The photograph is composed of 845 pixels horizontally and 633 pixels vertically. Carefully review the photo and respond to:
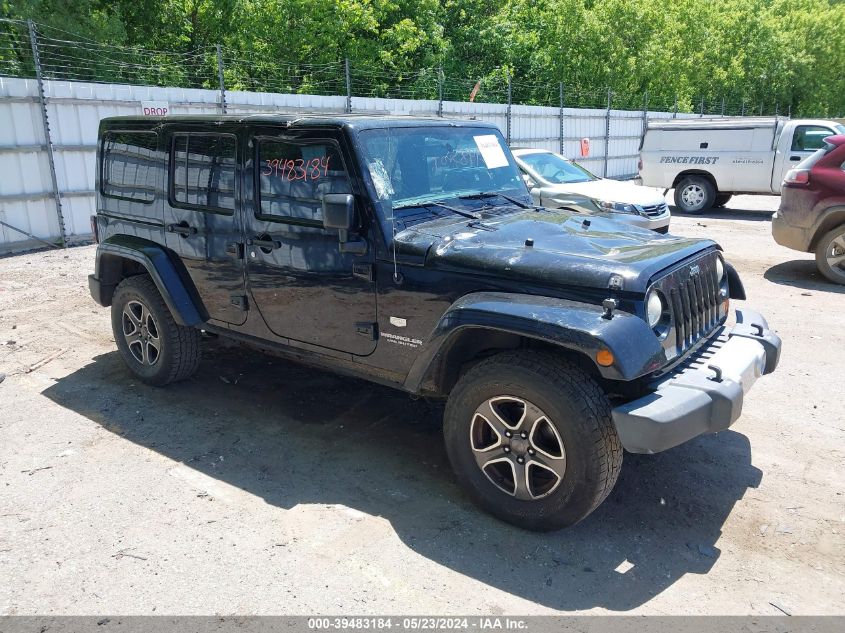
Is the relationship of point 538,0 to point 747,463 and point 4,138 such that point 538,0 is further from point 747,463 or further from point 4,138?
point 747,463

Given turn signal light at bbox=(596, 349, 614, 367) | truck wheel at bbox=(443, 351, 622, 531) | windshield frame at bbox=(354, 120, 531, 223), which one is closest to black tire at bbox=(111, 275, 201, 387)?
windshield frame at bbox=(354, 120, 531, 223)

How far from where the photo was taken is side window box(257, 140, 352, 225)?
404 cm

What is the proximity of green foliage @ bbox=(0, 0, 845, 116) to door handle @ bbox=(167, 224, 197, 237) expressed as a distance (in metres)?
11.2

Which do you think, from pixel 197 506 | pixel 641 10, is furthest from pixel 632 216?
pixel 641 10

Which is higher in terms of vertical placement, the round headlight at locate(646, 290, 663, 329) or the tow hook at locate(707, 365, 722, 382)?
the round headlight at locate(646, 290, 663, 329)

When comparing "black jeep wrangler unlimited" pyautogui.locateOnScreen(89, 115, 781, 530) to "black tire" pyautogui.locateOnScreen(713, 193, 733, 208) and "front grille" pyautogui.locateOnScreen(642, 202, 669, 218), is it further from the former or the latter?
"black tire" pyautogui.locateOnScreen(713, 193, 733, 208)

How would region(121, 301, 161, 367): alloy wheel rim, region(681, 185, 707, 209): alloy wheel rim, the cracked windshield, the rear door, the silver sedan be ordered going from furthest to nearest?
region(681, 185, 707, 209): alloy wheel rim
the rear door
the silver sedan
region(121, 301, 161, 367): alloy wheel rim
the cracked windshield

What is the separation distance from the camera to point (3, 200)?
411 inches

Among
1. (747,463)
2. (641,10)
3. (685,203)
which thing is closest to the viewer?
(747,463)

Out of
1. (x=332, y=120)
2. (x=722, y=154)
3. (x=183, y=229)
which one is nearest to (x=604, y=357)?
(x=332, y=120)

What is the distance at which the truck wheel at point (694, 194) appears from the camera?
15.1 m

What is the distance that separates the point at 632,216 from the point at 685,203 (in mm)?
6375

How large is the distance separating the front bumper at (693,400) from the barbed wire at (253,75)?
10.8 metres

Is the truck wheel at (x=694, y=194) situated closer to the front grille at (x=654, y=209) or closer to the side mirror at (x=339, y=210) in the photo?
the front grille at (x=654, y=209)
